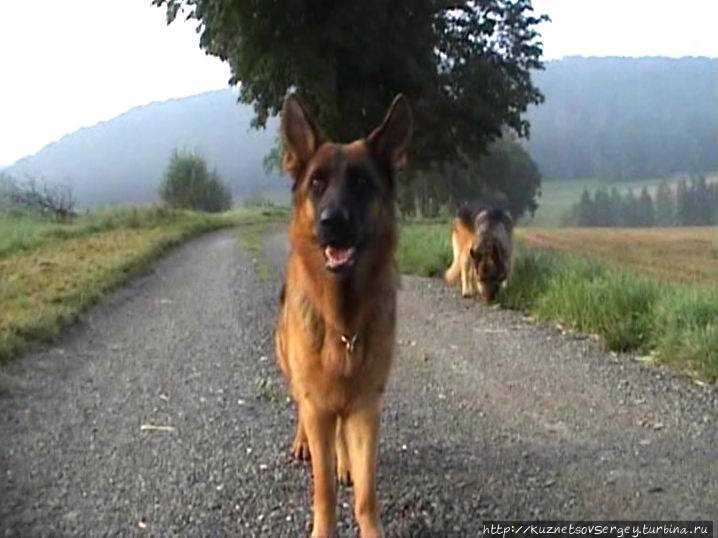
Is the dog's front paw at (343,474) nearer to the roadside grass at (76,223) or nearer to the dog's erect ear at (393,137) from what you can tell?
the dog's erect ear at (393,137)

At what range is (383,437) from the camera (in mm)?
6164

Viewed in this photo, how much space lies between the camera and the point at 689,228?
30031 mm

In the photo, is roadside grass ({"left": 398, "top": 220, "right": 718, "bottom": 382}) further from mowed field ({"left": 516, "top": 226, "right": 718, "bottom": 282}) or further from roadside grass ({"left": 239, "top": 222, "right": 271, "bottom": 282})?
roadside grass ({"left": 239, "top": 222, "right": 271, "bottom": 282})

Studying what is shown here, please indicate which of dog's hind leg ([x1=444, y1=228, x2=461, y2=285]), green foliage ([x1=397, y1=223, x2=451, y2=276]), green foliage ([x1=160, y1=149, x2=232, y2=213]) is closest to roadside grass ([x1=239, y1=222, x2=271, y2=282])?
green foliage ([x1=397, y1=223, x2=451, y2=276])

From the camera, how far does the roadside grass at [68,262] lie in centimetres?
1039

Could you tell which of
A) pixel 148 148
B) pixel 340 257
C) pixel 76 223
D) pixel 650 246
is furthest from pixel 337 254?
pixel 148 148

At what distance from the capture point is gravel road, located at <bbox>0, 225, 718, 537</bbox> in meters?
4.90

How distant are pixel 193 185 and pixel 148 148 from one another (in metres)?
15.7

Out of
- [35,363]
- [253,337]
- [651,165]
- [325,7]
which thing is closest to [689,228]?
[651,165]

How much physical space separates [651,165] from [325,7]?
2053 cm

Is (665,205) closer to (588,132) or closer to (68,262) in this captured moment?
(588,132)

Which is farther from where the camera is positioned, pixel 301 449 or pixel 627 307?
pixel 627 307

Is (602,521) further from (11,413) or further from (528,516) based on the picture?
(11,413)

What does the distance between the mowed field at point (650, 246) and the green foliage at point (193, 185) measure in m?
44.6
